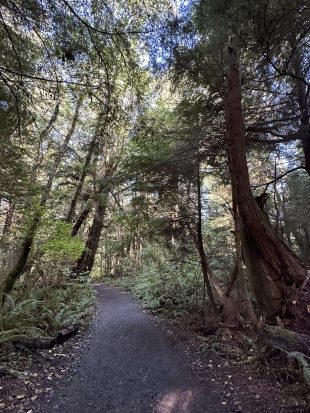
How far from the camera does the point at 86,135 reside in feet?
35.9

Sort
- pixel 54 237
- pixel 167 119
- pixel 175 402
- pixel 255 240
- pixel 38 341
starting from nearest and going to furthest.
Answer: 1. pixel 175 402
2. pixel 38 341
3. pixel 255 240
4. pixel 54 237
5. pixel 167 119

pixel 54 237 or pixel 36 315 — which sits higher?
pixel 54 237

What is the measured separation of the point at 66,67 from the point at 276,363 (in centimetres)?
545

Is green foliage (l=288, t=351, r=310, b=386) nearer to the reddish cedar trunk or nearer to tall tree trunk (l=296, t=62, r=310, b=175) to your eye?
the reddish cedar trunk

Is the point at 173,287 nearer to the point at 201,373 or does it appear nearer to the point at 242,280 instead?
the point at 242,280

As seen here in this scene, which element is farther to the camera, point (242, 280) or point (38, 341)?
point (242, 280)

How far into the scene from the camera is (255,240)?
532cm

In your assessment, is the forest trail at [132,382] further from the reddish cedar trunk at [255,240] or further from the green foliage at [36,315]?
the reddish cedar trunk at [255,240]

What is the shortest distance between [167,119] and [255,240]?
4312 mm

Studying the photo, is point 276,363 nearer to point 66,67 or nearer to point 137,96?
point 137,96

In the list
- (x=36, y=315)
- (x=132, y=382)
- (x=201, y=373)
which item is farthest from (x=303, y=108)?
(x=36, y=315)

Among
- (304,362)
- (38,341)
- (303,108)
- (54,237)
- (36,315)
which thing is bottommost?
(38,341)

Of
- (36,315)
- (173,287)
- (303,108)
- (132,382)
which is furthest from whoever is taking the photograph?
(173,287)

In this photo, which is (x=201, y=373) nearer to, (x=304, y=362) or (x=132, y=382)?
(x=132, y=382)
